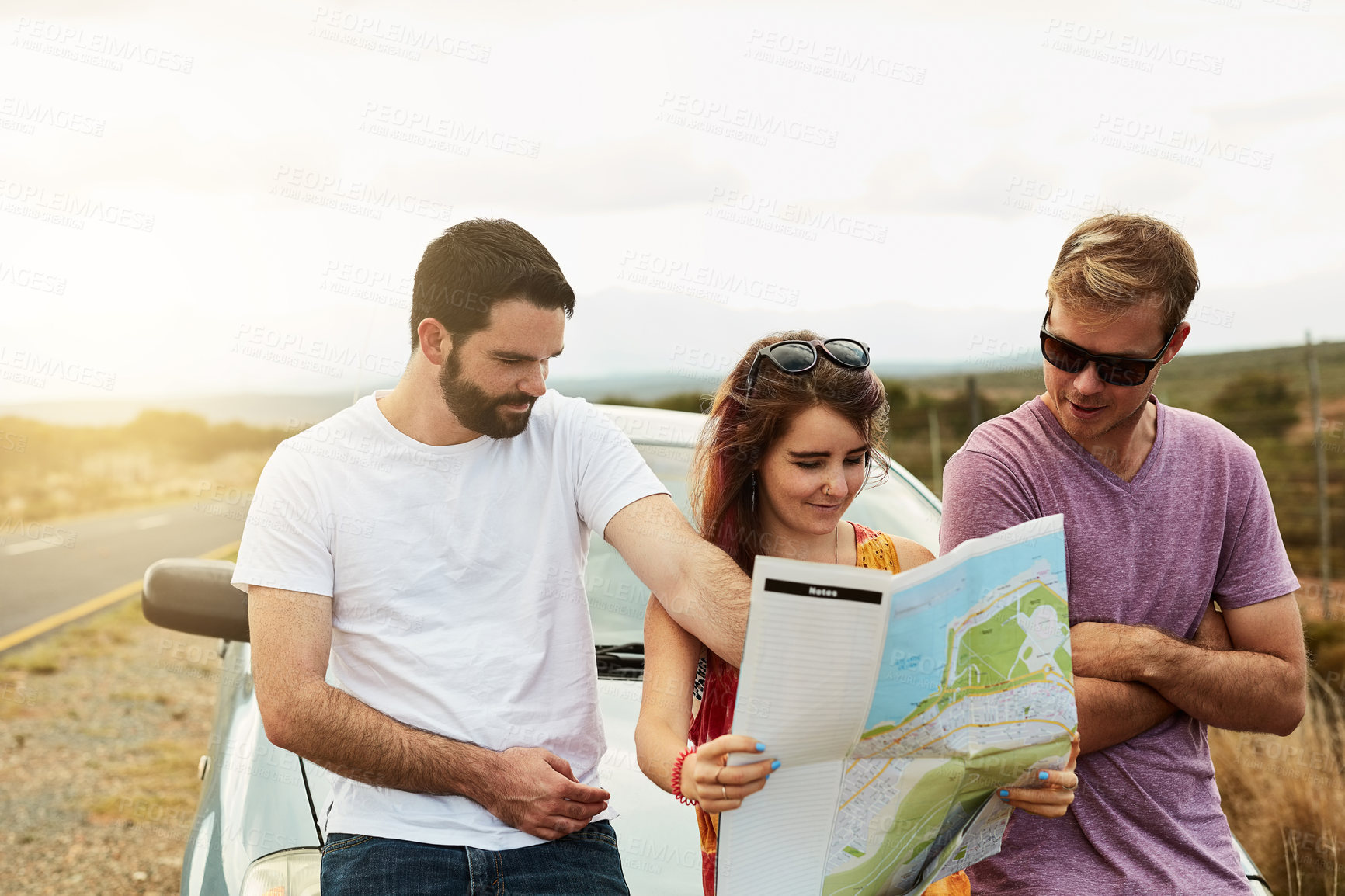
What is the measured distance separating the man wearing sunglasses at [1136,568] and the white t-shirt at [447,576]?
78 cm

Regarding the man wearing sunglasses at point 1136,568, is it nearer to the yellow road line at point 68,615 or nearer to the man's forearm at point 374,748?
the man's forearm at point 374,748

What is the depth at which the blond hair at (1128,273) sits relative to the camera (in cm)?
210

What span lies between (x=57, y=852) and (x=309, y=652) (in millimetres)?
4073

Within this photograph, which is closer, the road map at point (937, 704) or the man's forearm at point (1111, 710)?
the road map at point (937, 704)

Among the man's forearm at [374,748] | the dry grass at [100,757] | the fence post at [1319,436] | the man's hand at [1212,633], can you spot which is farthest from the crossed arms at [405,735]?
the fence post at [1319,436]

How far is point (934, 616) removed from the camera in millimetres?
1606

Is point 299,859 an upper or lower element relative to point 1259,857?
upper

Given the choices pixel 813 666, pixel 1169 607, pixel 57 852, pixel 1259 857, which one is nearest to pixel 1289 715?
pixel 1169 607

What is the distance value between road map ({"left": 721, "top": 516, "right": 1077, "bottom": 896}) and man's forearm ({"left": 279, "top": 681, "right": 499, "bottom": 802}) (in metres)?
0.72

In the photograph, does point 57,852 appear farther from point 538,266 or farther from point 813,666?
point 813,666

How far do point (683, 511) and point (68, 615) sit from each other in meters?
12.1

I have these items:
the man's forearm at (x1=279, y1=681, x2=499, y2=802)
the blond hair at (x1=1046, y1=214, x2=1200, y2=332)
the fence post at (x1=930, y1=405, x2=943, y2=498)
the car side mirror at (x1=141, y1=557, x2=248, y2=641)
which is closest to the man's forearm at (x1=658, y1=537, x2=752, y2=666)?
the man's forearm at (x1=279, y1=681, x2=499, y2=802)

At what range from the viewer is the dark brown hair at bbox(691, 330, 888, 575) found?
2.08 metres

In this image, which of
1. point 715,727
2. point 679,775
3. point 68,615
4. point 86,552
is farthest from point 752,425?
point 86,552
